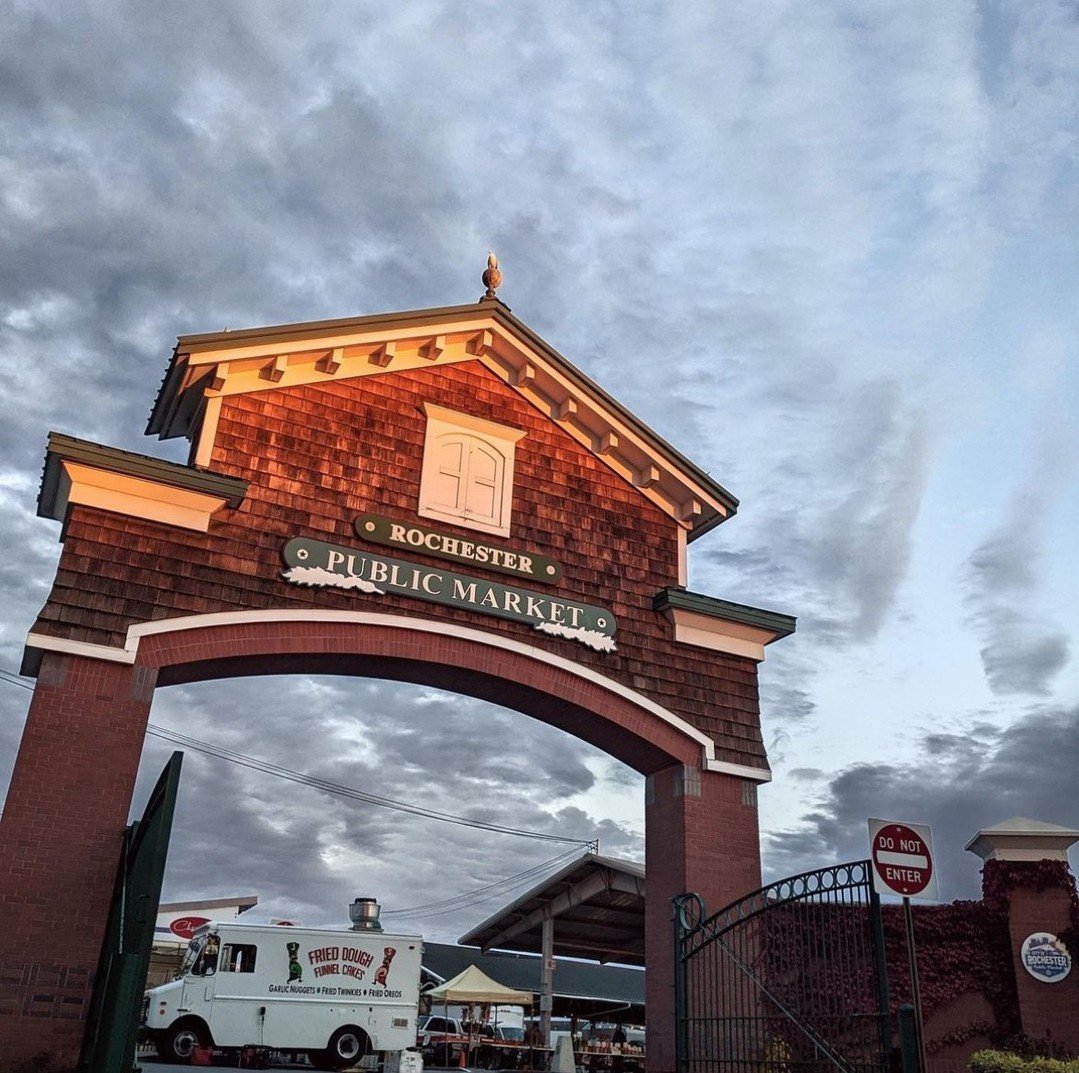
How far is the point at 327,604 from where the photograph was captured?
15.0 metres

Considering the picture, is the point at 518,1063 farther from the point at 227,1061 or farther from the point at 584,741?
the point at 584,741

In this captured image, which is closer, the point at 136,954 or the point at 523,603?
the point at 136,954

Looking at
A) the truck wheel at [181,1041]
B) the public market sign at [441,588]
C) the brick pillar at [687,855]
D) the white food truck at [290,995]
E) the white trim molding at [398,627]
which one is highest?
the public market sign at [441,588]

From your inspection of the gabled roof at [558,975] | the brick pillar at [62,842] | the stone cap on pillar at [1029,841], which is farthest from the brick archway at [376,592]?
the gabled roof at [558,975]

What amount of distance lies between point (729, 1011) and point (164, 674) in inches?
338

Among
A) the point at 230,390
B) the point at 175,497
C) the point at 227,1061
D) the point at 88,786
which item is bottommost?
the point at 227,1061

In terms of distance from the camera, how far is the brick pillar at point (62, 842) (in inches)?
460

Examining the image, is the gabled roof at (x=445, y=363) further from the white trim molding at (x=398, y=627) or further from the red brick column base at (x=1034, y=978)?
the red brick column base at (x=1034, y=978)

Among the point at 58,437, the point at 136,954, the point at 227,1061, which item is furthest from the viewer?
the point at 227,1061

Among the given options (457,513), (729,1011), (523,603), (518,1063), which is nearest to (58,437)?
(457,513)

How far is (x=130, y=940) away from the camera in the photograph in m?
9.66

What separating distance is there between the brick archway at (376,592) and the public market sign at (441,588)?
0.03 meters

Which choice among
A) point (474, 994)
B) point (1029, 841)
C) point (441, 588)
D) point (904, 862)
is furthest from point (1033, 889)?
point (474, 994)

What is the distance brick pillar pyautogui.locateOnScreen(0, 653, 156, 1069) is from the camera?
11.7 m
